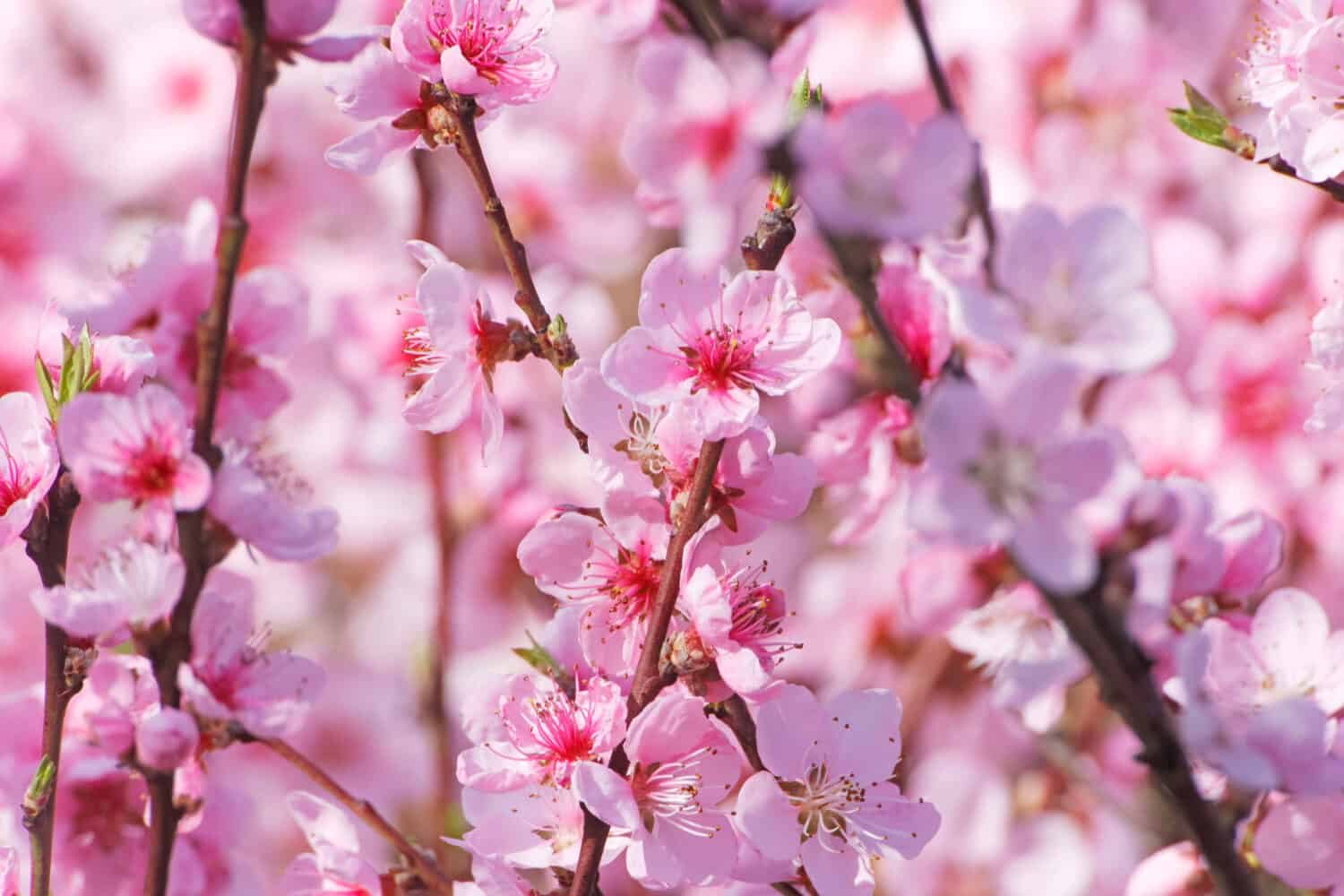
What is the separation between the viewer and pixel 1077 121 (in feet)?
6.47

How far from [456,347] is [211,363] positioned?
0.14 meters

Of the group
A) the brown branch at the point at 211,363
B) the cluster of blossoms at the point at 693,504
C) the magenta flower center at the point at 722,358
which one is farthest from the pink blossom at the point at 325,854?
the magenta flower center at the point at 722,358

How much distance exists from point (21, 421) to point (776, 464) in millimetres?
396

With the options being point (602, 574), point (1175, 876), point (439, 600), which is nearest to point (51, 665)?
point (602, 574)

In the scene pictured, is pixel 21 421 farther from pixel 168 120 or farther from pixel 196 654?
pixel 168 120

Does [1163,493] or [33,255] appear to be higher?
[1163,493]

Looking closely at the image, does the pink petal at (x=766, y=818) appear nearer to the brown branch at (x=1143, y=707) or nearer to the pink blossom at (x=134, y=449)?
the brown branch at (x=1143, y=707)

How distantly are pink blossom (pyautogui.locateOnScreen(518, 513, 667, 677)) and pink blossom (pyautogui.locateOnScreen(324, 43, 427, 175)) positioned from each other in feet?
0.75

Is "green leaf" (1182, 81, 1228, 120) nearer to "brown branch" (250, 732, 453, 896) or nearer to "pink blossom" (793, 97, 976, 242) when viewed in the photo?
"pink blossom" (793, 97, 976, 242)

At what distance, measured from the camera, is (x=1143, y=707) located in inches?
23.5

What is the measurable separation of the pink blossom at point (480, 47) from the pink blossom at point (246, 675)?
0.31 metres

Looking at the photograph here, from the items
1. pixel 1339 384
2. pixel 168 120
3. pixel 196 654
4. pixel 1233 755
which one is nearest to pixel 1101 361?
pixel 1233 755

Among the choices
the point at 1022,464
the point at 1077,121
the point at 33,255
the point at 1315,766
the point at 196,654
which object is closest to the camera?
the point at 1022,464

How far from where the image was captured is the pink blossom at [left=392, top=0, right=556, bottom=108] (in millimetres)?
784
